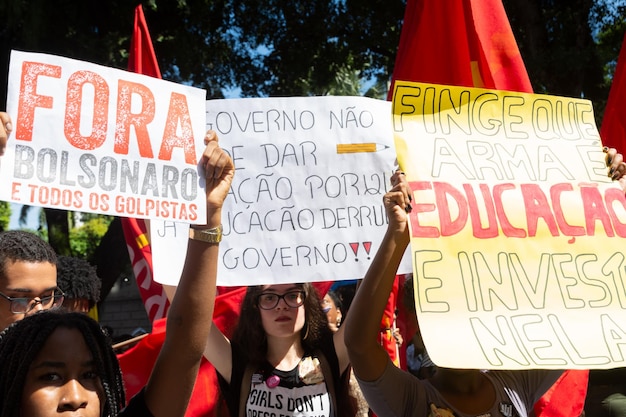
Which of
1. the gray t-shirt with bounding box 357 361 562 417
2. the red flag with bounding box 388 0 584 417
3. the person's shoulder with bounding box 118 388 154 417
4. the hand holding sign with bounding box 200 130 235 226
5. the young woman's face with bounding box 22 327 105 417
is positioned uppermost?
the red flag with bounding box 388 0 584 417

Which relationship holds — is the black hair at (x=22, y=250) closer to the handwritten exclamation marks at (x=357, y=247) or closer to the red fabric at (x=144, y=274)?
the handwritten exclamation marks at (x=357, y=247)

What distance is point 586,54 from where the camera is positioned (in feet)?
24.9

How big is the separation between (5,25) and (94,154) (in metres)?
8.91

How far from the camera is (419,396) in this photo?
85.7 inches

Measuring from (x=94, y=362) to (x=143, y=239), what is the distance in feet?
7.54

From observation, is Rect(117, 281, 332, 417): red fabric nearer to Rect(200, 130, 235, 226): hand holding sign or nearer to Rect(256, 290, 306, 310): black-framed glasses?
Rect(256, 290, 306, 310): black-framed glasses

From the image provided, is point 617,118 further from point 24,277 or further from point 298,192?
point 24,277

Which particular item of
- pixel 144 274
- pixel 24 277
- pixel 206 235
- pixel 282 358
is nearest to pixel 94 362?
pixel 206 235

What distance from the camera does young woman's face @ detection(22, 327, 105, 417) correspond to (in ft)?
5.05

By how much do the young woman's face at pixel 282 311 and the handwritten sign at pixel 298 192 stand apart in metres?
0.21

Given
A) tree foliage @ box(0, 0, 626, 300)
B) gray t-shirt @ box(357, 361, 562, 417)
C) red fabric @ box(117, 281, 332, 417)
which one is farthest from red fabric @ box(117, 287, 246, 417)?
tree foliage @ box(0, 0, 626, 300)

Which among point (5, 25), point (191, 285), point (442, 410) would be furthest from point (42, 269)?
point (5, 25)

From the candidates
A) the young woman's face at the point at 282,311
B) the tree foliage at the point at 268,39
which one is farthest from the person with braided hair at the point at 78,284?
the tree foliage at the point at 268,39

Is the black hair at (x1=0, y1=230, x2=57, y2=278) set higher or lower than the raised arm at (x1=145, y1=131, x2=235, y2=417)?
higher
